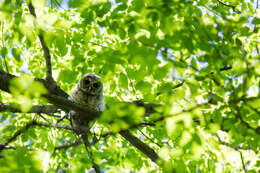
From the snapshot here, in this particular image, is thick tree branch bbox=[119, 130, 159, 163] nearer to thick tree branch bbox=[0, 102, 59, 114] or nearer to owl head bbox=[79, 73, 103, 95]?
thick tree branch bbox=[0, 102, 59, 114]

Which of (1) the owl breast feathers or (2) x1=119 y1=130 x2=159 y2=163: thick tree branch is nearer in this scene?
(2) x1=119 y1=130 x2=159 y2=163: thick tree branch

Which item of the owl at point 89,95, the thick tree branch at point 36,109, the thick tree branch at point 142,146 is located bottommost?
the thick tree branch at point 142,146

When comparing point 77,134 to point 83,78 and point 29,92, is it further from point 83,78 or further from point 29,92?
point 29,92

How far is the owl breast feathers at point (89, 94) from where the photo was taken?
4582 millimetres

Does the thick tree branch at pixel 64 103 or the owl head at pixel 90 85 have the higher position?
the owl head at pixel 90 85

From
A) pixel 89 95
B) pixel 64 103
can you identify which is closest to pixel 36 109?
pixel 64 103

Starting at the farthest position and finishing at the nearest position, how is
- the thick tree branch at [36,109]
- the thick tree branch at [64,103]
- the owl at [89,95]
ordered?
the owl at [89,95] → the thick tree branch at [36,109] → the thick tree branch at [64,103]

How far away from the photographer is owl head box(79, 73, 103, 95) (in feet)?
15.3

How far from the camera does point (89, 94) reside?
4691 millimetres

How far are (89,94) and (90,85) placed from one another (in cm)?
20

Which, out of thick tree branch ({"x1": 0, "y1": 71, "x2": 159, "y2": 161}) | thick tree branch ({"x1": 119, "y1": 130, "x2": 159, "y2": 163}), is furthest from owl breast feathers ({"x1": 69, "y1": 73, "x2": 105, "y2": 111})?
thick tree branch ({"x1": 119, "y1": 130, "x2": 159, "y2": 163})

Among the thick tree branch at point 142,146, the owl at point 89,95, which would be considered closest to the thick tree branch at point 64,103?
the thick tree branch at point 142,146

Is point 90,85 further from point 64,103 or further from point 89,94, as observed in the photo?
point 64,103

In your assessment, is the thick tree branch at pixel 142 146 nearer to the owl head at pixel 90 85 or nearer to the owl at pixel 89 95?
the owl at pixel 89 95
